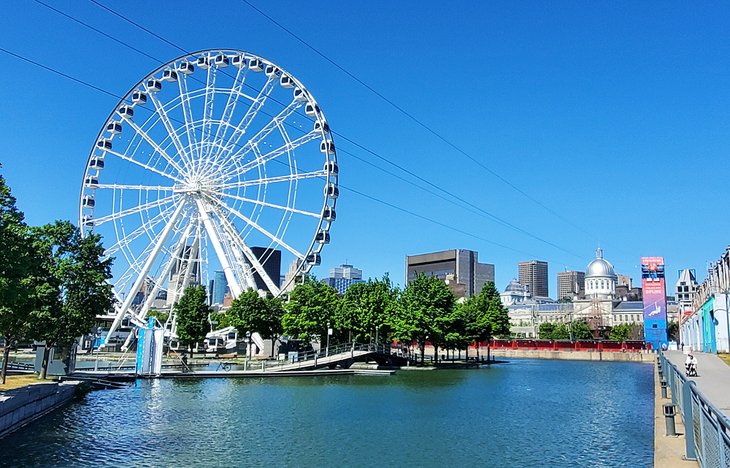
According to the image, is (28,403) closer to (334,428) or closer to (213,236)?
→ (334,428)

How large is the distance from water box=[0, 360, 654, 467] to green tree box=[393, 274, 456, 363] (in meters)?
29.3

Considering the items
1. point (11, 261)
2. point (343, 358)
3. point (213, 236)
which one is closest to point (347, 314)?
point (343, 358)

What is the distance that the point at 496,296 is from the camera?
103312 mm

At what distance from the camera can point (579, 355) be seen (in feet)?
414

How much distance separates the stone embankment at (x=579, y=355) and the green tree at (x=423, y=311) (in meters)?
49.2

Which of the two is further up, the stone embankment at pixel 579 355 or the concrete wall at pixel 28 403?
the stone embankment at pixel 579 355

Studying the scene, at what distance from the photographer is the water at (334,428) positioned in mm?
22281

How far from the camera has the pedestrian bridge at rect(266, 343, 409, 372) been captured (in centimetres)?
6038

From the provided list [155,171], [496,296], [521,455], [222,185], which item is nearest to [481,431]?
[521,455]

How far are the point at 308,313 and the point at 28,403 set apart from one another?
142 feet

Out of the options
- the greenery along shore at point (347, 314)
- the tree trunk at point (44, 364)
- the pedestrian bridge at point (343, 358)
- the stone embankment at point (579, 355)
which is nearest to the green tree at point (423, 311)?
the greenery along shore at point (347, 314)

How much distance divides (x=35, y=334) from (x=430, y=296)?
1811 inches

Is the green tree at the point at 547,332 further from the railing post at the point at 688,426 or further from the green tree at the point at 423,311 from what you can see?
the railing post at the point at 688,426

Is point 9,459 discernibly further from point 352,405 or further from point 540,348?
point 540,348
